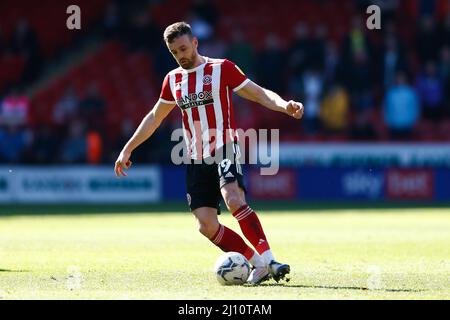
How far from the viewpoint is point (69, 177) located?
76.8 feet

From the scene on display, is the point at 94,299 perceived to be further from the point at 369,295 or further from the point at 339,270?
the point at 339,270

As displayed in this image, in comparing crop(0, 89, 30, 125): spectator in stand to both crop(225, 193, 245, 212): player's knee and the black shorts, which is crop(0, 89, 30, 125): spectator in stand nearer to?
the black shorts

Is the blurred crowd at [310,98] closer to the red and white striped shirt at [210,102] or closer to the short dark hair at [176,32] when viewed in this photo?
the red and white striped shirt at [210,102]

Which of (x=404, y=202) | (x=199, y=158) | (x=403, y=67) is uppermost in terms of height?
(x=403, y=67)

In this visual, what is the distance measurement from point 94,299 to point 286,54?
1863 cm

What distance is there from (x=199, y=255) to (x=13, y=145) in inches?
505

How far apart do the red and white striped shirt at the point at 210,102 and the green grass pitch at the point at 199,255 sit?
1.25m

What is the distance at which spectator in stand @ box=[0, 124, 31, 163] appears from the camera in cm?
2378

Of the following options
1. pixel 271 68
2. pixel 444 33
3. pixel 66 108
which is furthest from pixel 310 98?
pixel 66 108

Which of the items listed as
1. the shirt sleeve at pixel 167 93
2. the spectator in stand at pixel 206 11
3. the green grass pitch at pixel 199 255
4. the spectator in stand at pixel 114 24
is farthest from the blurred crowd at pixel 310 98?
the shirt sleeve at pixel 167 93

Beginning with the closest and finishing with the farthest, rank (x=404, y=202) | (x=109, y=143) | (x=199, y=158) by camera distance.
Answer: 1. (x=199, y=158)
2. (x=404, y=202)
3. (x=109, y=143)

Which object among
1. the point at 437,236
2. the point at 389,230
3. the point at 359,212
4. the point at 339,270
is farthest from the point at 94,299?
the point at 359,212

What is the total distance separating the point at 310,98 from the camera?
24.4 metres

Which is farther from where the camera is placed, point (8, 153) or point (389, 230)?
point (8, 153)
